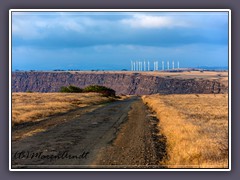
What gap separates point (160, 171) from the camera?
563 inches

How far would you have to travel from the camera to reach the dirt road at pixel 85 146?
15.3m

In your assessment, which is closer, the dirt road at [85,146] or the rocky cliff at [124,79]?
the dirt road at [85,146]

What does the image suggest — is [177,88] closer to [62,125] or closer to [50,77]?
[62,125]

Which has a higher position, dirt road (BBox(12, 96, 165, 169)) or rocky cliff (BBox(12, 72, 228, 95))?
rocky cliff (BBox(12, 72, 228, 95))

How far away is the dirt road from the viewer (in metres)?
15.3

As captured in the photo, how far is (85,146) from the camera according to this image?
1836 centimetres

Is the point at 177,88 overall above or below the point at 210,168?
above

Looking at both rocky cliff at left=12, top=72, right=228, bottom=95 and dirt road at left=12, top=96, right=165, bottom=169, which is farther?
rocky cliff at left=12, top=72, right=228, bottom=95

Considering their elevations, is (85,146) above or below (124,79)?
below

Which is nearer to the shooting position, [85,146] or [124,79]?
[85,146]

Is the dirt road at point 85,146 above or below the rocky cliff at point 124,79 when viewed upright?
below
